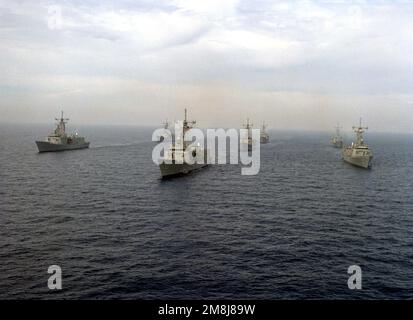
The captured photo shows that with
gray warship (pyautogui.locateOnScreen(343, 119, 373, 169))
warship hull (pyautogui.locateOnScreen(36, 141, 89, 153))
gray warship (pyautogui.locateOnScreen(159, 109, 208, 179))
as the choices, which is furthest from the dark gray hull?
warship hull (pyautogui.locateOnScreen(36, 141, 89, 153))

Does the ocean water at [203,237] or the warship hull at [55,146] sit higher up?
the warship hull at [55,146]

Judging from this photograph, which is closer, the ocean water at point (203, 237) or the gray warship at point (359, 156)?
the ocean water at point (203, 237)

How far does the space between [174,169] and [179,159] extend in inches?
129

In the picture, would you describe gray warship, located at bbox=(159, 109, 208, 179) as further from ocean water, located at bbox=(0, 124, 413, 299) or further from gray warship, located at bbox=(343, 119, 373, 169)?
gray warship, located at bbox=(343, 119, 373, 169)

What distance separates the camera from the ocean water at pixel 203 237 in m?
21.0

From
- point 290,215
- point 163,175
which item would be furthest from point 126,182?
point 290,215

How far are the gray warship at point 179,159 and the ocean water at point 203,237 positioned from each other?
281 centimetres

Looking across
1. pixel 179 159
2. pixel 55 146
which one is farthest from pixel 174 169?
pixel 55 146

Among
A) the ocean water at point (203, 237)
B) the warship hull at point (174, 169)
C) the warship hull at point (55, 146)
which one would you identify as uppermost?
the warship hull at point (55, 146)

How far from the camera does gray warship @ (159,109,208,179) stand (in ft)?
192

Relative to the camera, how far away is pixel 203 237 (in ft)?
97.6

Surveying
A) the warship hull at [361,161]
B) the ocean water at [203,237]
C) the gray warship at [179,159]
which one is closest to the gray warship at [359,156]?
the warship hull at [361,161]

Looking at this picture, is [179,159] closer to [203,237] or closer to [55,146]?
[203,237]

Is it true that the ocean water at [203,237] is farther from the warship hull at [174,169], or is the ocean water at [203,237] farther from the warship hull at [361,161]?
the warship hull at [361,161]
